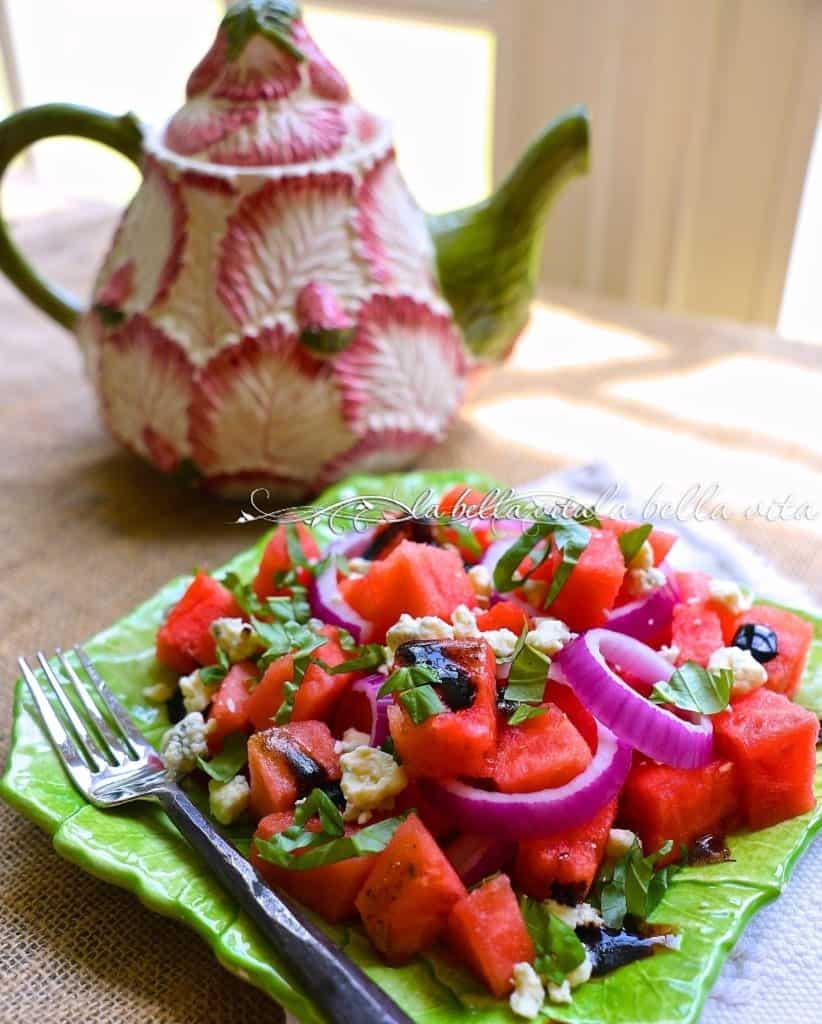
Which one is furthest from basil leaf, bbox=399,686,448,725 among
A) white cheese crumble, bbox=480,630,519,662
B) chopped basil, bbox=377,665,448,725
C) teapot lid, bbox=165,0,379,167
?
teapot lid, bbox=165,0,379,167

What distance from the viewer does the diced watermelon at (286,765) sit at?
901 millimetres

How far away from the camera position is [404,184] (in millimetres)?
1463

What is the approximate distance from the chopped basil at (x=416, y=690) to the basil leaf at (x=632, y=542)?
0.91ft

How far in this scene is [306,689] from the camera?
0.96 meters

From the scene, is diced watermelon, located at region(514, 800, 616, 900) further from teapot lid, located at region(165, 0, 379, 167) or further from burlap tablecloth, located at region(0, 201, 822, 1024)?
teapot lid, located at region(165, 0, 379, 167)

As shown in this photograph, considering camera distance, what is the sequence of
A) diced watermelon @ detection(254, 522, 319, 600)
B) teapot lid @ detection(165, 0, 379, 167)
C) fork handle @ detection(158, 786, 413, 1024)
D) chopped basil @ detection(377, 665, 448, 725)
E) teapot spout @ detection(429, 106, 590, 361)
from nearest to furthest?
fork handle @ detection(158, 786, 413, 1024) → chopped basil @ detection(377, 665, 448, 725) → diced watermelon @ detection(254, 522, 319, 600) → teapot lid @ detection(165, 0, 379, 167) → teapot spout @ detection(429, 106, 590, 361)

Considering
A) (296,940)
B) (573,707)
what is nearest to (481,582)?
(573,707)

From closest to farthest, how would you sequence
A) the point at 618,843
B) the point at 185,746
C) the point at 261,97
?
the point at 618,843
the point at 185,746
the point at 261,97

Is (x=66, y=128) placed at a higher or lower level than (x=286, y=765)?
higher

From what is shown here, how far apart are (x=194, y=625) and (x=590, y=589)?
417mm

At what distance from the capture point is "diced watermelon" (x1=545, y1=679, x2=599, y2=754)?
3.02ft

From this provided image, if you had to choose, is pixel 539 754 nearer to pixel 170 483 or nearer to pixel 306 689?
pixel 306 689

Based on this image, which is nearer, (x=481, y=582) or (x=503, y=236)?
(x=481, y=582)

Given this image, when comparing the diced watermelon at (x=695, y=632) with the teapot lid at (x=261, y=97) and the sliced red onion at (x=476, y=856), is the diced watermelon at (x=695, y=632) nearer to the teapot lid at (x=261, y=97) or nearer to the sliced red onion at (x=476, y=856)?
the sliced red onion at (x=476, y=856)
